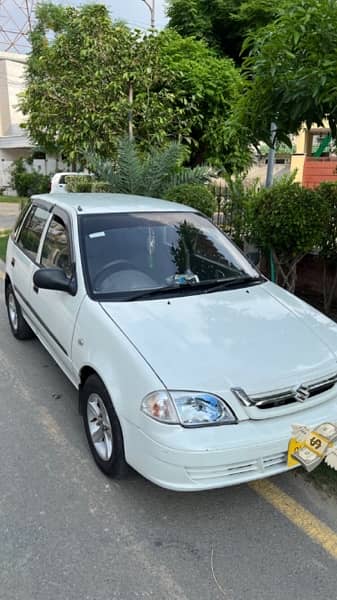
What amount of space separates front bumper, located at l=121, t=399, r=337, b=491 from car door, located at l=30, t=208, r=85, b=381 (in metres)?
1.10

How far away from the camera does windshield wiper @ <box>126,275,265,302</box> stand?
322 cm

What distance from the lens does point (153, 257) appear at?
3.60 m

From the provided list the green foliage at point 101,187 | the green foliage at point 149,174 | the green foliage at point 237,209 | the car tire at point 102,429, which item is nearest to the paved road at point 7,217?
the green foliage at point 101,187

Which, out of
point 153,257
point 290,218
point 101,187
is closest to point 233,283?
point 153,257

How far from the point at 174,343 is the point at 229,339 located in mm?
341

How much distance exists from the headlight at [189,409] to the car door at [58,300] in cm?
110

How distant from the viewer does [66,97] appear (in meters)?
11.9

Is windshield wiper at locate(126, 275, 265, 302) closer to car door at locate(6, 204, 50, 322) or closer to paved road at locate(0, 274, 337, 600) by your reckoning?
paved road at locate(0, 274, 337, 600)

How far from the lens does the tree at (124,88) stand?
37.2ft

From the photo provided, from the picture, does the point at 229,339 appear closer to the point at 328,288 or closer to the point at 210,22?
the point at 328,288

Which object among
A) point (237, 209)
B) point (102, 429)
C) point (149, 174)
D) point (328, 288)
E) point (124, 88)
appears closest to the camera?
point (102, 429)

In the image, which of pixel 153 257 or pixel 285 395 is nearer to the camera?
pixel 285 395

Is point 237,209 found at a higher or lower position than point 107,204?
lower

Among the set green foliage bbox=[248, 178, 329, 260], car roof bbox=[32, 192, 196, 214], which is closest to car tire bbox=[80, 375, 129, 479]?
car roof bbox=[32, 192, 196, 214]
